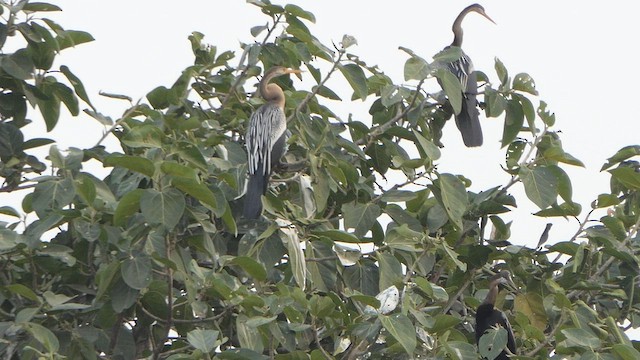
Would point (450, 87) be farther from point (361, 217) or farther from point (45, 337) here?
point (45, 337)

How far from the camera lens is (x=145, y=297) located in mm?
3516

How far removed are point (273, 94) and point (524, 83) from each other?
3.73 feet

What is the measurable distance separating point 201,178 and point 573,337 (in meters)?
1.33

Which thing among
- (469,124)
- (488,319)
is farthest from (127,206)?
(469,124)

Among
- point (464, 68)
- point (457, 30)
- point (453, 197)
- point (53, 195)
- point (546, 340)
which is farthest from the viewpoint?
point (457, 30)

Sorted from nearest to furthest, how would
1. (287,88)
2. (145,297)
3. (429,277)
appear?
(145,297) < (429,277) < (287,88)

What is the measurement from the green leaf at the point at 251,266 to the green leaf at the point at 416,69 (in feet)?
3.73

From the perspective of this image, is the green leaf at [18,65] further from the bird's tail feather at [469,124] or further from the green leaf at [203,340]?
the bird's tail feather at [469,124]

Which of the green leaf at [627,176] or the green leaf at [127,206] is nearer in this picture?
the green leaf at [127,206]

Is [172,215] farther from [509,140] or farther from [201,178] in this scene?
[509,140]

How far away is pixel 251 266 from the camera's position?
3.48m


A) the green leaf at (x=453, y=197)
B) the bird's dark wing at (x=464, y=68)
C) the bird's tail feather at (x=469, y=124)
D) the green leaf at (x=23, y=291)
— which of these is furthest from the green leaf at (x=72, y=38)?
the bird's dark wing at (x=464, y=68)

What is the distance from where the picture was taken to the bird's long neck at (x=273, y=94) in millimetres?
4953

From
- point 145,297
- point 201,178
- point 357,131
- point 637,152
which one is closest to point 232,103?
point 357,131
